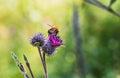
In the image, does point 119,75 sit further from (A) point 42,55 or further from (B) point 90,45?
(A) point 42,55

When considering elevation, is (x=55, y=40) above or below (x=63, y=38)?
below

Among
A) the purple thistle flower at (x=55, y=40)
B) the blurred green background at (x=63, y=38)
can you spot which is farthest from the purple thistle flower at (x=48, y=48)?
the blurred green background at (x=63, y=38)

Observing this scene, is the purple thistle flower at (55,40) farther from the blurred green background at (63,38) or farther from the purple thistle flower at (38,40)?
the blurred green background at (63,38)

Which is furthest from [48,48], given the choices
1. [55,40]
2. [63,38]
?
[63,38]

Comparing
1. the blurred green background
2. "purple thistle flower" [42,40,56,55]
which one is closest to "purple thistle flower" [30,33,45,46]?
"purple thistle flower" [42,40,56,55]

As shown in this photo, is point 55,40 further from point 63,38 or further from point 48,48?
point 63,38

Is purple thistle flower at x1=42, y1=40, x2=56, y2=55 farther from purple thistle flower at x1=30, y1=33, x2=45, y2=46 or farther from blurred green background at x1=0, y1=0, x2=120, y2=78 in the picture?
blurred green background at x1=0, y1=0, x2=120, y2=78
